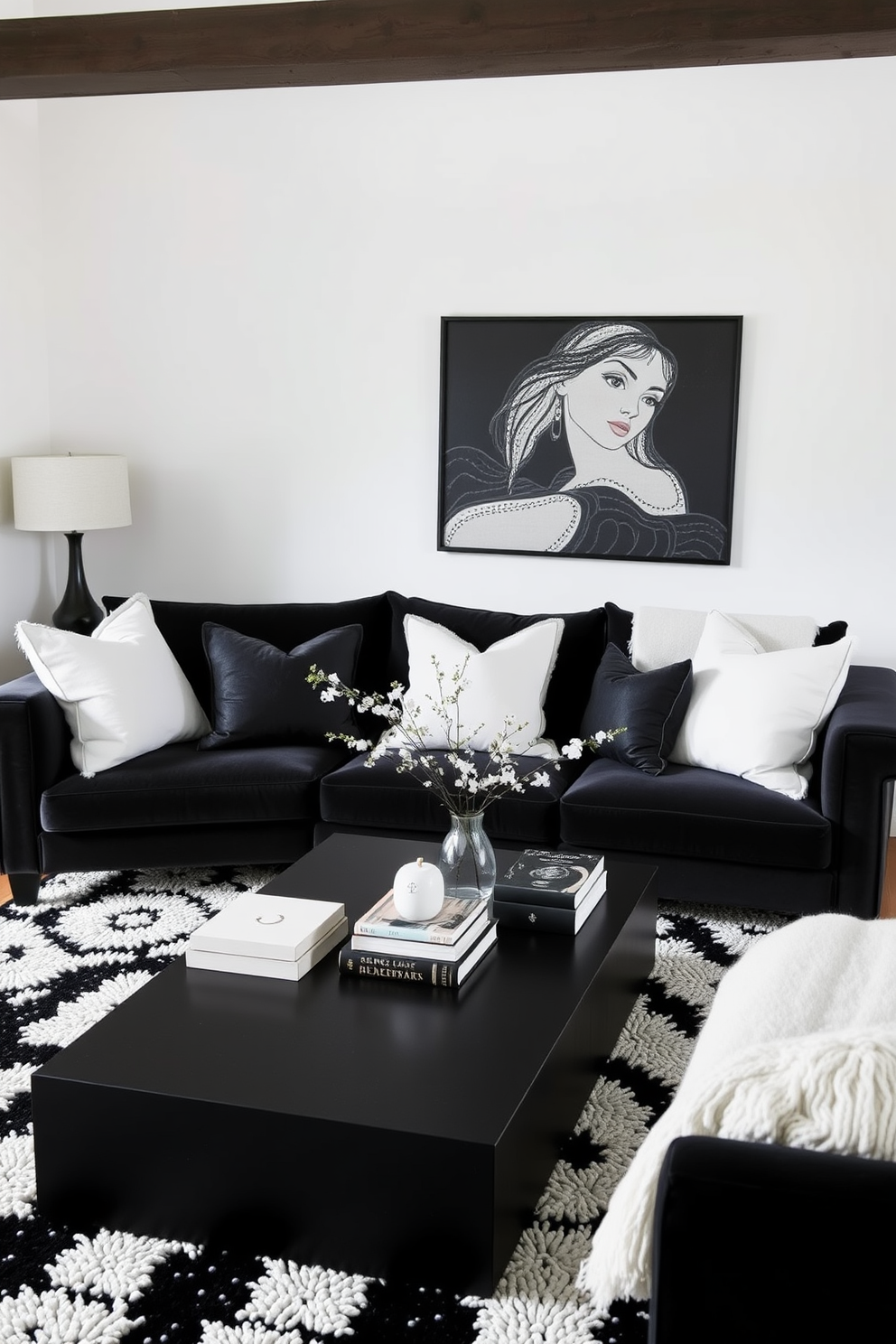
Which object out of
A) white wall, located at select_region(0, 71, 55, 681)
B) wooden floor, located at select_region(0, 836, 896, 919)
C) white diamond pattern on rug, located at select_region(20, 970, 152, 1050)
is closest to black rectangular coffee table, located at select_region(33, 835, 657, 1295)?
white diamond pattern on rug, located at select_region(20, 970, 152, 1050)

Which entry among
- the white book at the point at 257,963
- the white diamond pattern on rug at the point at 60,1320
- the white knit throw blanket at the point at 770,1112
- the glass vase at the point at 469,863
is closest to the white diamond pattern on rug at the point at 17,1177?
the white diamond pattern on rug at the point at 60,1320

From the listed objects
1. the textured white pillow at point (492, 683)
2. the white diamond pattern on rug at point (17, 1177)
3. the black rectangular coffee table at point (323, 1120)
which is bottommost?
the white diamond pattern on rug at point (17, 1177)

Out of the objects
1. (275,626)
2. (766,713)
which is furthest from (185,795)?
(766,713)

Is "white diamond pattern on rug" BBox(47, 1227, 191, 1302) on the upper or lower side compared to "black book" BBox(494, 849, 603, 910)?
lower

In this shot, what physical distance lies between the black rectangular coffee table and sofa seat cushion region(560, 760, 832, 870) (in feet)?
3.87

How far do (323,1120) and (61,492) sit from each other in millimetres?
3227

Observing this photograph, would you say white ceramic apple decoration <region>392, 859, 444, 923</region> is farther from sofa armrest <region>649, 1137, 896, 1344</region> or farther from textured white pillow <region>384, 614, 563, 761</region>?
textured white pillow <region>384, 614, 563, 761</region>

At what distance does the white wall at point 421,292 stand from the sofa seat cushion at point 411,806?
1.27 meters

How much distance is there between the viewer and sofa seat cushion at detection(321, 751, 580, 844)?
3760 mm

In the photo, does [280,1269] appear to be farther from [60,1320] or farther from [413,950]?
[413,950]

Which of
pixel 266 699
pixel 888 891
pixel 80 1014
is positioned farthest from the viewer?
pixel 266 699

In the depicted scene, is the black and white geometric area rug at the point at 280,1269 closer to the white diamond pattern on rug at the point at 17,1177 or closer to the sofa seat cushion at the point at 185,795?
the white diamond pattern on rug at the point at 17,1177

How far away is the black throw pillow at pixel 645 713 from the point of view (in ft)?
12.7

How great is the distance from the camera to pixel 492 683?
4078mm
